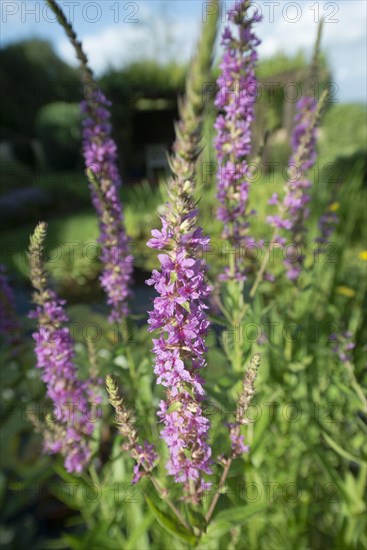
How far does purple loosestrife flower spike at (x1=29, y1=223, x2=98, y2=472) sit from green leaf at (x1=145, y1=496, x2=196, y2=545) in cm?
60

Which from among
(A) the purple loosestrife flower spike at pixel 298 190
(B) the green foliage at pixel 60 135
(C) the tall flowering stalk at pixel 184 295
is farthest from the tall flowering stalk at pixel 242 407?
(B) the green foliage at pixel 60 135

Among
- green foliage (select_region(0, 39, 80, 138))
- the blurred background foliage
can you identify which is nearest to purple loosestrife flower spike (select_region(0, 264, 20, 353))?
the blurred background foliage

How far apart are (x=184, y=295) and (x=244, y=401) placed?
469 mm

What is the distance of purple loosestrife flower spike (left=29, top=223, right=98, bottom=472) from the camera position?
177cm

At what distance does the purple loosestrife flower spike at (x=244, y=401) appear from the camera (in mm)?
1231

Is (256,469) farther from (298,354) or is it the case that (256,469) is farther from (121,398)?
(121,398)

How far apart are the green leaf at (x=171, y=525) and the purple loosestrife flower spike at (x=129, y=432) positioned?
0.12m

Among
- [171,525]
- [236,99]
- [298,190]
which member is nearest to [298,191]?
[298,190]

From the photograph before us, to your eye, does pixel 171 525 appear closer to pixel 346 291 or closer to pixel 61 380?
pixel 61 380

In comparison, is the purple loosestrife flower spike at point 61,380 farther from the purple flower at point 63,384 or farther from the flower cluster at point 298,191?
the flower cluster at point 298,191

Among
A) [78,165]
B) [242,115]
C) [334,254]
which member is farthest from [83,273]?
[78,165]

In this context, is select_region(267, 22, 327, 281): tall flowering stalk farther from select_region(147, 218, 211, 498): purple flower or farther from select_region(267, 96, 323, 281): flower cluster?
select_region(147, 218, 211, 498): purple flower

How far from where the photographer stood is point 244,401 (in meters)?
1.31

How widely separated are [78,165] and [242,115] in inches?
732
